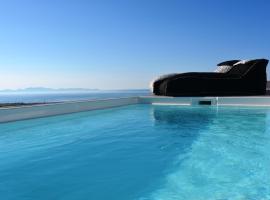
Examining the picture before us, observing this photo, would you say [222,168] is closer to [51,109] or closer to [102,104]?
[51,109]

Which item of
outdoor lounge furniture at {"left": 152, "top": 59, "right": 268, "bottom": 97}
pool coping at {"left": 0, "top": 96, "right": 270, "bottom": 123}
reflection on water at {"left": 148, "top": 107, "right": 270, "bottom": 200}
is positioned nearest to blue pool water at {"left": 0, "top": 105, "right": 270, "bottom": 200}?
reflection on water at {"left": 148, "top": 107, "right": 270, "bottom": 200}

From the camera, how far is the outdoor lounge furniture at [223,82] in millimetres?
18531

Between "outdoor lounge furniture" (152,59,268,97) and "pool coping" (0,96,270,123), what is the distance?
1.57m

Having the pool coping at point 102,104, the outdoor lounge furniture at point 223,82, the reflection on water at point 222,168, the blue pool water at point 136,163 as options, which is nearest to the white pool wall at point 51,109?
the pool coping at point 102,104

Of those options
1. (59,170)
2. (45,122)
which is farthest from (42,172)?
(45,122)

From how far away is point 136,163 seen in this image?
17.3 ft

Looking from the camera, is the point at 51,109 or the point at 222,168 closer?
the point at 222,168

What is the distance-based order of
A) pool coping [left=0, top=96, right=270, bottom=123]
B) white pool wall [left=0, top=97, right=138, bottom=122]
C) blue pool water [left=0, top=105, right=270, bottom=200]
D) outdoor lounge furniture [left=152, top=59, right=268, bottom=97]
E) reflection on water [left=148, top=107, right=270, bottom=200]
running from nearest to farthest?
reflection on water [left=148, top=107, right=270, bottom=200] → blue pool water [left=0, top=105, right=270, bottom=200] → white pool wall [left=0, top=97, right=138, bottom=122] → pool coping [left=0, top=96, right=270, bottom=123] → outdoor lounge furniture [left=152, top=59, right=268, bottom=97]

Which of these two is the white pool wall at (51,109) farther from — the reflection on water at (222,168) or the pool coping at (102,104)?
the reflection on water at (222,168)

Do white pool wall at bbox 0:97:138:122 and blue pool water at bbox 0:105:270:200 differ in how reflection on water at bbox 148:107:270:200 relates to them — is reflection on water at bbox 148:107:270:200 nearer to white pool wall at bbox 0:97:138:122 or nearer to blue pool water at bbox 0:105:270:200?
blue pool water at bbox 0:105:270:200

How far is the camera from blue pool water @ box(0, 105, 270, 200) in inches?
150

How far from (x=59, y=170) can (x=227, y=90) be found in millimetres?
15983

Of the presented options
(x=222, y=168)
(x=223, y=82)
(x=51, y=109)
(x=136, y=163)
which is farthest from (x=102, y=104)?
(x=222, y=168)

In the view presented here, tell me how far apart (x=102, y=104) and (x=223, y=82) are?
835 cm
